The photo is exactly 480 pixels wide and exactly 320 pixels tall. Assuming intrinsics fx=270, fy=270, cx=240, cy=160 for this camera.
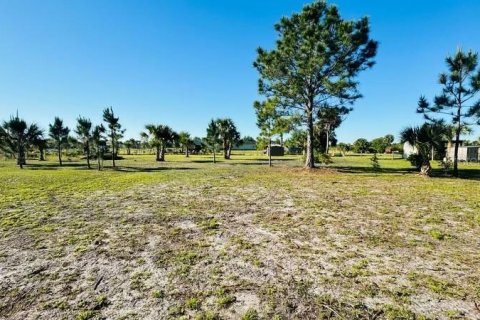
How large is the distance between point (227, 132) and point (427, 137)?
34.1 meters

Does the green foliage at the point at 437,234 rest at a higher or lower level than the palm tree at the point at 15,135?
lower

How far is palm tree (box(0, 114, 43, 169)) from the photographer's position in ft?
96.4

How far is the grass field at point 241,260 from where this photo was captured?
3607mm

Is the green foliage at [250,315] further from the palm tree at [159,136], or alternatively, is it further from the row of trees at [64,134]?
the palm tree at [159,136]

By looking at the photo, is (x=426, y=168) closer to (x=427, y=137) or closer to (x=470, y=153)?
(x=427, y=137)

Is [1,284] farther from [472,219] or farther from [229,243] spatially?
[472,219]

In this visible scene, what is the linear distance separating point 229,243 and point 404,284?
331 centimetres

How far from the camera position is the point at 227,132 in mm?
48719

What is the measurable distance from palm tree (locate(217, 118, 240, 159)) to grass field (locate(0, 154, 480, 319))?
38.6 metres

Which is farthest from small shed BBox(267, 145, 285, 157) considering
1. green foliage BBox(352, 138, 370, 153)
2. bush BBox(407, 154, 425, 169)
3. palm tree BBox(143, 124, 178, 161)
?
bush BBox(407, 154, 425, 169)

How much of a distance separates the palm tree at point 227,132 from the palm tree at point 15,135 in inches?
1016

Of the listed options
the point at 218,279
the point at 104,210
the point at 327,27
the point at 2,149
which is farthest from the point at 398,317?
the point at 2,149

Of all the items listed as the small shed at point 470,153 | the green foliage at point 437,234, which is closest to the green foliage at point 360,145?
the small shed at point 470,153

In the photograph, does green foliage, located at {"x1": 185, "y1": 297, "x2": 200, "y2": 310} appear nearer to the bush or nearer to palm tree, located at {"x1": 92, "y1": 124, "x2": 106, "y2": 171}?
the bush
